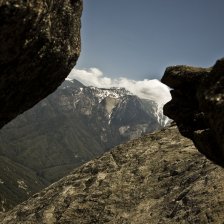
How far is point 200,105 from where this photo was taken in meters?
17.9

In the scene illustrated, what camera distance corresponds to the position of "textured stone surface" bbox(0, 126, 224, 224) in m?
30.0

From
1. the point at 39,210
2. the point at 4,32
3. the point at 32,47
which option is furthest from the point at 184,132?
the point at 39,210

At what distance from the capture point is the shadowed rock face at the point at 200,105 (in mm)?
16625

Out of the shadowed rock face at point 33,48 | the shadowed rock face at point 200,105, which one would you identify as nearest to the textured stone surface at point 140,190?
the shadowed rock face at point 200,105

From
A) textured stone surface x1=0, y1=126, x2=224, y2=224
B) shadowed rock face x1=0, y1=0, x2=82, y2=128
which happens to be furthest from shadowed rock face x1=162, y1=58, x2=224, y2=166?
textured stone surface x1=0, y1=126, x2=224, y2=224

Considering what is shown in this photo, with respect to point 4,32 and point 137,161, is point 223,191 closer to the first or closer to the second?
point 137,161

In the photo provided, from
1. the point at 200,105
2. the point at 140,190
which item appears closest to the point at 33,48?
the point at 200,105

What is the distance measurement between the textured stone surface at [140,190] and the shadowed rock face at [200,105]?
890 centimetres

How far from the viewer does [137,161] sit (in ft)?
129

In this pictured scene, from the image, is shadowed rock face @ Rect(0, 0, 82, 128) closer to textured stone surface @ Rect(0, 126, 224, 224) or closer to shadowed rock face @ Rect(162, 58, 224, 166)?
shadowed rock face @ Rect(162, 58, 224, 166)

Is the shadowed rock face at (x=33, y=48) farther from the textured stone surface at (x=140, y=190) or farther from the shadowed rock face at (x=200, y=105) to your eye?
the textured stone surface at (x=140, y=190)

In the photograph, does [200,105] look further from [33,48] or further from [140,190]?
[140,190]

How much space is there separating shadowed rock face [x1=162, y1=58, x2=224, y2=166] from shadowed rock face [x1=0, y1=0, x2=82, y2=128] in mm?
5906

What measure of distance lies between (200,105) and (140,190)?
739 inches
